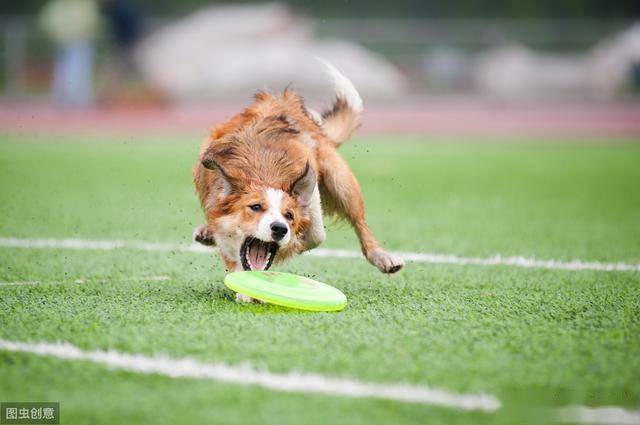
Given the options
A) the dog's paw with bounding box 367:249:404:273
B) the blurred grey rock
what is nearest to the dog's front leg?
the dog's paw with bounding box 367:249:404:273

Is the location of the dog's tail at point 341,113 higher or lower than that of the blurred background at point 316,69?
higher

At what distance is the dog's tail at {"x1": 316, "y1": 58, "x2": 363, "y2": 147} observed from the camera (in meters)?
6.61

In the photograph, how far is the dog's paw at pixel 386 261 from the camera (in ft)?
18.6

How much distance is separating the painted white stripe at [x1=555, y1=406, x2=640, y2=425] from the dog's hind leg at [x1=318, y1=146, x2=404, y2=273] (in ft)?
8.35

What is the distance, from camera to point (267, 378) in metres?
3.60

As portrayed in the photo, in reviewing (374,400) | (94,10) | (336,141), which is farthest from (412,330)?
(94,10)

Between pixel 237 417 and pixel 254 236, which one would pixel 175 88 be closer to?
pixel 254 236

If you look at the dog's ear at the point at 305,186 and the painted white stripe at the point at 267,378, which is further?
the dog's ear at the point at 305,186

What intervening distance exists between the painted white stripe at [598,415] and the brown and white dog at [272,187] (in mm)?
2012

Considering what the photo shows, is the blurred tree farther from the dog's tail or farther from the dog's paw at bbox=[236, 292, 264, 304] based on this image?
the dog's paw at bbox=[236, 292, 264, 304]

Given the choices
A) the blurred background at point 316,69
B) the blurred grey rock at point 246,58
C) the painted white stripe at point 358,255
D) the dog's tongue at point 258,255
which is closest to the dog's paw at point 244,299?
Answer: the dog's tongue at point 258,255

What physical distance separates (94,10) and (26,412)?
2070 centimetres

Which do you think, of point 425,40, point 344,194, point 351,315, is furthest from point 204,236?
point 425,40

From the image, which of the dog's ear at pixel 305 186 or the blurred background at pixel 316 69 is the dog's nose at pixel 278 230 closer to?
the dog's ear at pixel 305 186
